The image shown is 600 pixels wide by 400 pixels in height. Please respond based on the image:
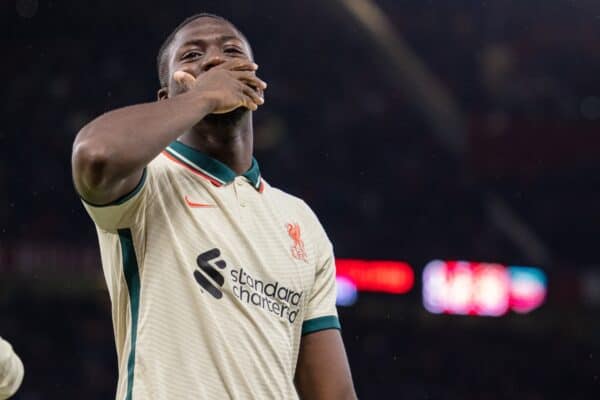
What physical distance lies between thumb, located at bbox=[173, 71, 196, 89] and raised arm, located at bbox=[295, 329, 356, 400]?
1.60 feet

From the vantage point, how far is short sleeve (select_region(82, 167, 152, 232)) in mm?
1417

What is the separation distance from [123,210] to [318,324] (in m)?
0.47

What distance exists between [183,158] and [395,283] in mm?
9467

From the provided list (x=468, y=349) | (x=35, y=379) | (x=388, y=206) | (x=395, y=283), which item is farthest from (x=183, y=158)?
(x=388, y=206)

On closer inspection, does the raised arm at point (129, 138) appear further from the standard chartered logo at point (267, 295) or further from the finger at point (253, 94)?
the standard chartered logo at point (267, 295)

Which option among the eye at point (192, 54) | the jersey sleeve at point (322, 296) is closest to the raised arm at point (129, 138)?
the eye at point (192, 54)

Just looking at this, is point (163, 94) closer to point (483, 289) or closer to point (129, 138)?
point (129, 138)

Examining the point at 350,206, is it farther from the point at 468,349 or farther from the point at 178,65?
the point at 178,65

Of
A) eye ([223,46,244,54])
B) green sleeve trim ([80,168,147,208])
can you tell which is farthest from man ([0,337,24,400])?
eye ([223,46,244,54])

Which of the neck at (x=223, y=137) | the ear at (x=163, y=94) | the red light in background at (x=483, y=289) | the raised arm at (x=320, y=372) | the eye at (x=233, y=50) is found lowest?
the raised arm at (x=320, y=372)

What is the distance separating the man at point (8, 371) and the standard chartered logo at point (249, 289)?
0.32 m

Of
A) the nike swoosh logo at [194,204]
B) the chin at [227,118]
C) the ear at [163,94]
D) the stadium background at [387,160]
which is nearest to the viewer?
the nike swoosh logo at [194,204]

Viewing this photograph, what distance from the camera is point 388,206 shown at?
12695mm

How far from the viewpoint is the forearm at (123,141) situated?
134cm
